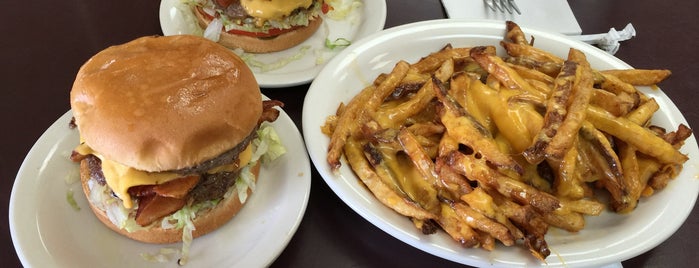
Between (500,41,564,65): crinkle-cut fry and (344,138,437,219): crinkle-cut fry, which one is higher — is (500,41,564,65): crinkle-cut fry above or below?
above

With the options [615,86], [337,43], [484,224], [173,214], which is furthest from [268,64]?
[615,86]

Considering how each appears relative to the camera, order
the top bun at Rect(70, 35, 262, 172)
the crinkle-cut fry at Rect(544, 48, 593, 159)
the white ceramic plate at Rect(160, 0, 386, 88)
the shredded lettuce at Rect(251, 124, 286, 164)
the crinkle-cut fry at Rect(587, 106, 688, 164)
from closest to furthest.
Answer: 1. the top bun at Rect(70, 35, 262, 172)
2. the crinkle-cut fry at Rect(544, 48, 593, 159)
3. the crinkle-cut fry at Rect(587, 106, 688, 164)
4. the shredded lettuce at Rect(251, 124, 286, 164)
5. the white ceramic plate at Rect(160, 0, 386, 88)

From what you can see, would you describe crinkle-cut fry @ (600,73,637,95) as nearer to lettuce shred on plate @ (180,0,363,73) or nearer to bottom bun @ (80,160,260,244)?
lettuce shred on plate @ (180,0,363,73)

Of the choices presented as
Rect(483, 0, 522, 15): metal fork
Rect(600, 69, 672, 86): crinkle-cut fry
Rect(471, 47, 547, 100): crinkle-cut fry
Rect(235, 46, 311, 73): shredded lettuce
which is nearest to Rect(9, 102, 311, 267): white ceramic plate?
Rect(235, 46, 311, 73): shredded lettuce

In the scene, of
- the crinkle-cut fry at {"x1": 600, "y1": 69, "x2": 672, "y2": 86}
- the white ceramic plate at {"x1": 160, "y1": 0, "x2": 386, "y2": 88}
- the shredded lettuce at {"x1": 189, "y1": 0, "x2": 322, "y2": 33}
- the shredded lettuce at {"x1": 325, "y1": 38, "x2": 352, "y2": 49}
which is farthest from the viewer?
the shredded lettuce at {"x1": 325, "y1": 38, "x2": 352, "y2": 49}

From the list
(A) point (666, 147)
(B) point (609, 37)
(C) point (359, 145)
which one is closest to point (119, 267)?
(C) point (359, 145)

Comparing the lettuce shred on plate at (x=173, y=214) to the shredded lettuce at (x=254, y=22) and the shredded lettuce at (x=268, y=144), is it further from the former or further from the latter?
the shredded lettuce at (x=254, y=22)

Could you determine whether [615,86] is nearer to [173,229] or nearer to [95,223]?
[173,229]
